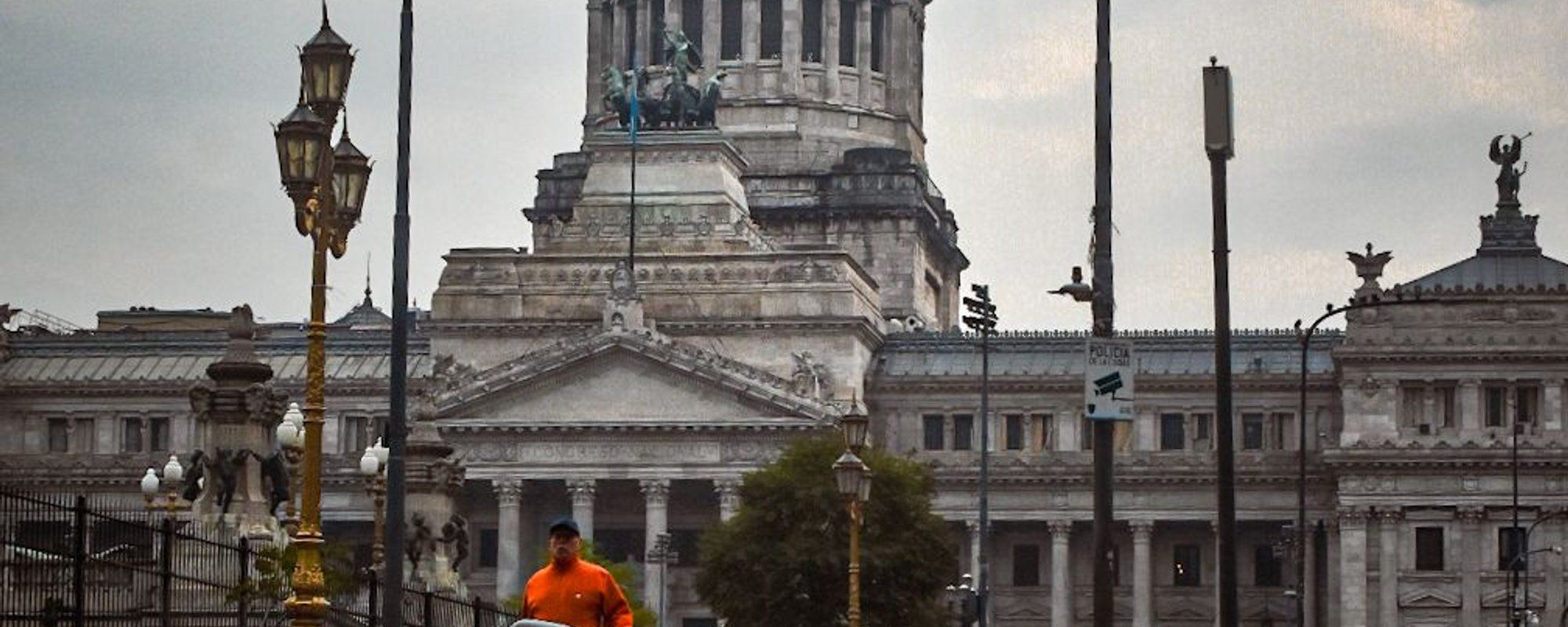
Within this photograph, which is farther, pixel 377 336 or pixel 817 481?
pixel 377 336

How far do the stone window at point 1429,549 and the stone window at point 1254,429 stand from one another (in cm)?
971

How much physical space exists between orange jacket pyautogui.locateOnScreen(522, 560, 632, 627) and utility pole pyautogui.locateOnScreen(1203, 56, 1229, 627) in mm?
17872

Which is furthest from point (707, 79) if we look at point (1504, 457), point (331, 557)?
point (331, 557)

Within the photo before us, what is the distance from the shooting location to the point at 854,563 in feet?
295

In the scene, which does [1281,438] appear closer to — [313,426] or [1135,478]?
[1135,478]

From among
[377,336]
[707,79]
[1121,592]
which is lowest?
[1121,592]

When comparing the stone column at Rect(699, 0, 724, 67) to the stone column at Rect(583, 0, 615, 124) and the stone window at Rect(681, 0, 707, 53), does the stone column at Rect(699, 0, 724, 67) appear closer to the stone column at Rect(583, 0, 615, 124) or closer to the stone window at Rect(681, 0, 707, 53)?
the stone window at Rect(681, 0, 707, 53)

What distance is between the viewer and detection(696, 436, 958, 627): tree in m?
127

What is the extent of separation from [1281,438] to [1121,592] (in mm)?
9184

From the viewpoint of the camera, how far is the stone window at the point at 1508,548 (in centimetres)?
15238

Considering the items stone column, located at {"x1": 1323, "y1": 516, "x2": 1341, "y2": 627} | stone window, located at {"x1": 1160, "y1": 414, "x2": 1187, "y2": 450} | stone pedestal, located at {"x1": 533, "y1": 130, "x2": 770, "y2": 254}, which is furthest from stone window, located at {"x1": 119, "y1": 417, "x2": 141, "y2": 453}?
stone column, located at {"x1": 1323, "y1": 516, "x2": 1341, "y2": 627}

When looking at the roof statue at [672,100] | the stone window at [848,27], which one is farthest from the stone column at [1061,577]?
the stone window at [848,27]

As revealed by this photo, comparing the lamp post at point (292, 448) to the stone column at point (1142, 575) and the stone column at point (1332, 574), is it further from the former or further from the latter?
the stone column at point (1332, 574)

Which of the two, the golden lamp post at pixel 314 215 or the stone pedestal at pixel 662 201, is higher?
the stone pedestal at pixel 662 201
